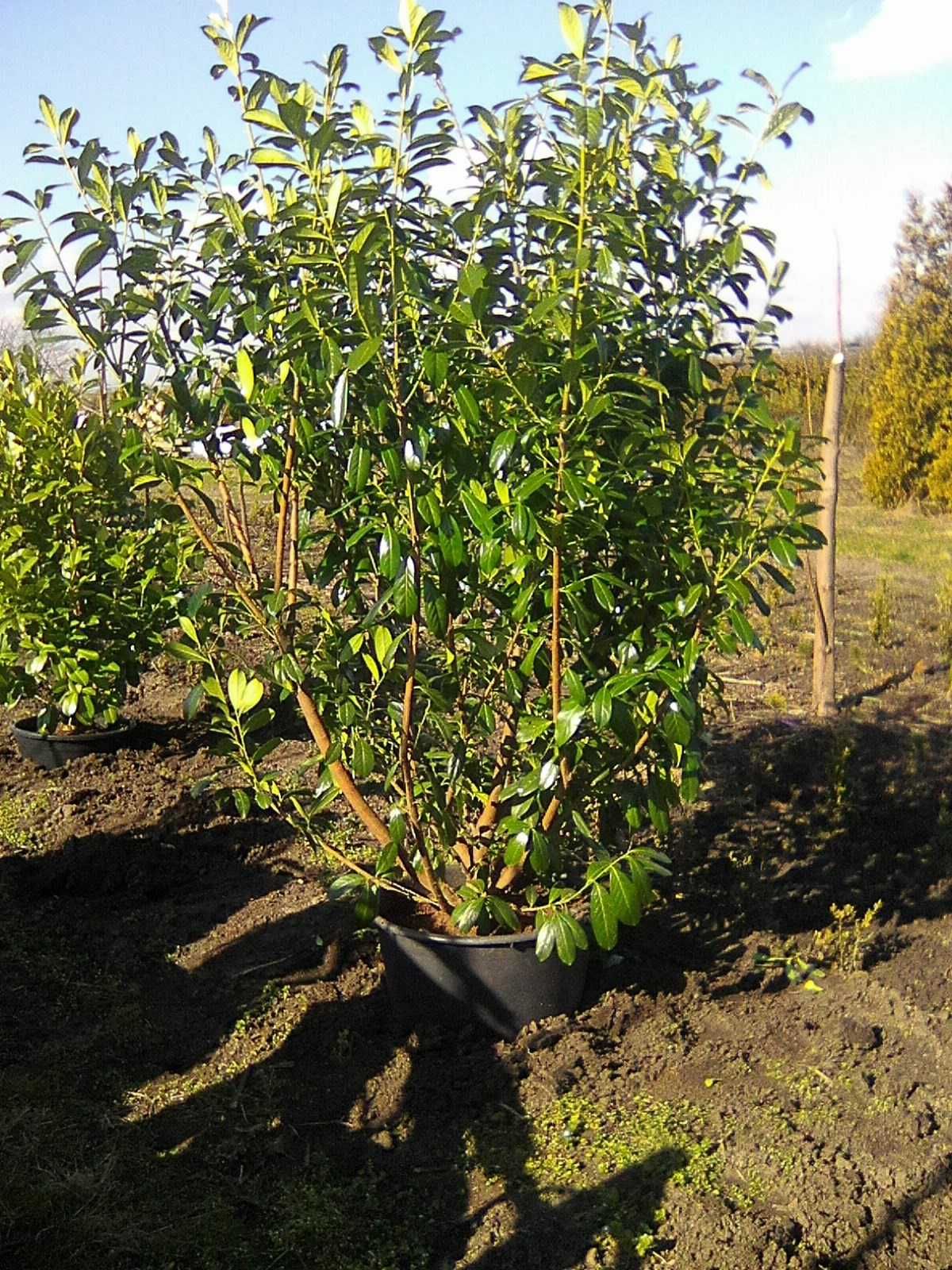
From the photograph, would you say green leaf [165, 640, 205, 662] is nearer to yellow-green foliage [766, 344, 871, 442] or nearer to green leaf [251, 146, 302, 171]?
green leaf [251, 146, 302, 171]

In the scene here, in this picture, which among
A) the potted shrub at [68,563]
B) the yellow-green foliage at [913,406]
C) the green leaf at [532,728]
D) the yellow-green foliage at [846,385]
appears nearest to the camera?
the green leaf at [532,728]

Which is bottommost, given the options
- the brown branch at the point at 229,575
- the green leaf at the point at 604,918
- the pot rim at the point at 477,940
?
the pot rim at the point at 477,940

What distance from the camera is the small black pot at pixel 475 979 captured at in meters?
2.82

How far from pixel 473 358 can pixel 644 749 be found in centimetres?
100

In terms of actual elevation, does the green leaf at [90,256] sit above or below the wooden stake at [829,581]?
above

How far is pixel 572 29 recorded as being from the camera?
216 centimetres

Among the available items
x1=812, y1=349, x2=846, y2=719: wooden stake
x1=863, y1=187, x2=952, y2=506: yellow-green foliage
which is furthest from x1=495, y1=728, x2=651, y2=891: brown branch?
x1=863, y1=187, x2=952, y2=506: yellow-green foliage

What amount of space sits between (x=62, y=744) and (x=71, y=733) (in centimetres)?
9

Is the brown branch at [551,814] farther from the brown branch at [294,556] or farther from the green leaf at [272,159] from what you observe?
the green leaf at [272,159]

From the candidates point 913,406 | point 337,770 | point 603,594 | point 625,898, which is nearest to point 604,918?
point 625,898

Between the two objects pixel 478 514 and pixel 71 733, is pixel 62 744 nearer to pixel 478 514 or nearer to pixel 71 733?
pixel 71 733

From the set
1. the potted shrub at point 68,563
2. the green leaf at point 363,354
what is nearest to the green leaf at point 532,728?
the green leaf at point 363,354

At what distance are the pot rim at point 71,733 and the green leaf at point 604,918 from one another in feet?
11.1

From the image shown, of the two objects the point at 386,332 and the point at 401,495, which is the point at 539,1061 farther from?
the point at 386,332
